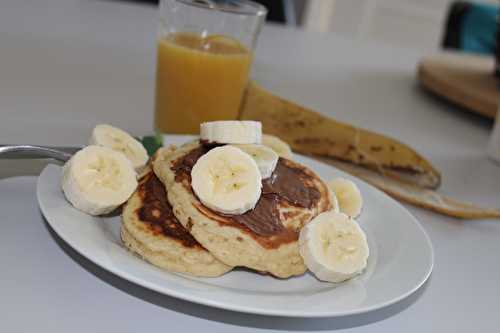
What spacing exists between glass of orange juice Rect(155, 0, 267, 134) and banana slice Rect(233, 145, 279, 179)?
1.68 feet

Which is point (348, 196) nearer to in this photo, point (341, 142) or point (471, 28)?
point (341, 142)

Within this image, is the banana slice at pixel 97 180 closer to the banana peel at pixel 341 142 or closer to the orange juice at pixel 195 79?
the orange juice at pixel 195 79

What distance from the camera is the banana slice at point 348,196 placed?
3.65 feet

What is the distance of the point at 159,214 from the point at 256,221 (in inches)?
5.8

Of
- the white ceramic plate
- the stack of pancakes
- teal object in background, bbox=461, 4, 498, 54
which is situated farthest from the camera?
teal object in background, bbox=461, 4, 498, 54

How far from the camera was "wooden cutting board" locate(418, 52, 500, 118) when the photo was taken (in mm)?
2068

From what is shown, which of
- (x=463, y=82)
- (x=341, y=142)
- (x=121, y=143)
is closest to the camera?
(x=121, y=143)

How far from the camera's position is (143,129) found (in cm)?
156

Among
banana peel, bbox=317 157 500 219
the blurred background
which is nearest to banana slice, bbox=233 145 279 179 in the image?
banana peel, bbox=317 157 500 219

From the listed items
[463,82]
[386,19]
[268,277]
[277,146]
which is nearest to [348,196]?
[277,146]

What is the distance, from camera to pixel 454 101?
2174 millimetres

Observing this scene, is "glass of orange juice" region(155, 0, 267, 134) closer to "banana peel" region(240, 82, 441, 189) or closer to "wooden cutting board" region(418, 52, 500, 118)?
"banana peel" region(240, 82, 441, 189)

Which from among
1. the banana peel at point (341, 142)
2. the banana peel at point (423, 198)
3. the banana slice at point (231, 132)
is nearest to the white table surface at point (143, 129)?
the banana peel at point (423, 198)

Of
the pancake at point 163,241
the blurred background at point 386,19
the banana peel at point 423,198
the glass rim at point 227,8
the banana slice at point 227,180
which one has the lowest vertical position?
the blurred background at point 386,19
